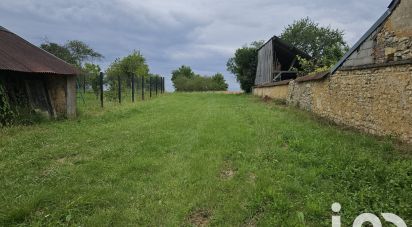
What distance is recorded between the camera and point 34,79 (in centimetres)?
1170

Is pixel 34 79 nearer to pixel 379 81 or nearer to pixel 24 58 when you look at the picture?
pixel 24 58

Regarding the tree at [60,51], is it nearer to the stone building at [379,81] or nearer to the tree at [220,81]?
the tree at [220,81]

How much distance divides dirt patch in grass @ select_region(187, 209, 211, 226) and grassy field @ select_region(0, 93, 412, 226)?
0.01 metres

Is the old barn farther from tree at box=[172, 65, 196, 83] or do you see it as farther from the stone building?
tree at box=[172, 65, 196, 83]

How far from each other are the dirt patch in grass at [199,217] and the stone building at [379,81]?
17.0 ft

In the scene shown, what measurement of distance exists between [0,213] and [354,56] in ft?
30.7

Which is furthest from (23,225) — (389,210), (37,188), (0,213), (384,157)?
(384,157)

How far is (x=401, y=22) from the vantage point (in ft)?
26.1

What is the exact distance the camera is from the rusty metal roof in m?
10.4

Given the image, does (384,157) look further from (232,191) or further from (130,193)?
(130,193)

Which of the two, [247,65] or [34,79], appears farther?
[247,65]

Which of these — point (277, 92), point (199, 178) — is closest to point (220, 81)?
point (277, 92)

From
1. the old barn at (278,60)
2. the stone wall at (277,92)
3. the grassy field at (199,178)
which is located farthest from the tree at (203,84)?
the grassy field at (199,178)

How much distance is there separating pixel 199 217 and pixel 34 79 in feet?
32.6
